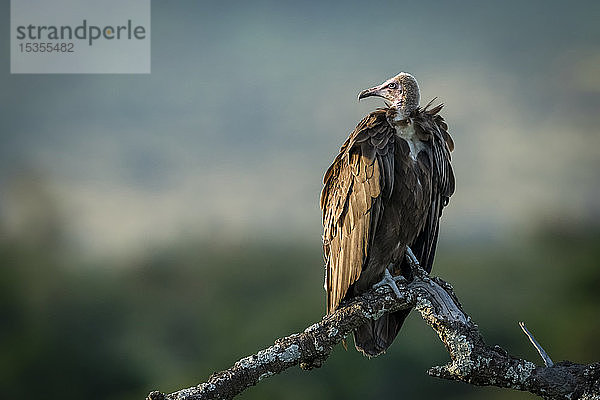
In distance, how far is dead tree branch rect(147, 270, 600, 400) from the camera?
2.37 m

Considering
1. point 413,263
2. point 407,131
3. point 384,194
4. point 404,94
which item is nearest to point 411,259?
point 413,263

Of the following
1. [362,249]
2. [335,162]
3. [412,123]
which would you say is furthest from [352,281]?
[412,123]

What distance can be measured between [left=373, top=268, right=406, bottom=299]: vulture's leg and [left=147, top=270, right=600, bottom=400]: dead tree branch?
0.41ft

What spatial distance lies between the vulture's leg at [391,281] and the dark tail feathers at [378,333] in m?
0.20

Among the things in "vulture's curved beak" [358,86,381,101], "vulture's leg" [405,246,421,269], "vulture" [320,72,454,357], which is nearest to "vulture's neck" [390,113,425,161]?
"vulture" [320,72,454,357]

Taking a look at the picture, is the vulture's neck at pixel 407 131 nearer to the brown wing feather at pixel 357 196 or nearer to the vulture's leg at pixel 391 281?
the brown wing feather at pixel 357 196

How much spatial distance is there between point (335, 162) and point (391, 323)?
848mm

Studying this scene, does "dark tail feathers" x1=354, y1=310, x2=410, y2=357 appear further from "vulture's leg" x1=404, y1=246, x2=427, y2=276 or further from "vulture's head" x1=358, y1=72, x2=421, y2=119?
"vulture's head" x1=358, y1=72, x2=421, y2=119

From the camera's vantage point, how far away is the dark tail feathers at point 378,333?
3.15 metres

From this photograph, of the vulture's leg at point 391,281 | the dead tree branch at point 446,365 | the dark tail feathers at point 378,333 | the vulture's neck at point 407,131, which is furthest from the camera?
the dark tail feathers at point 378,333

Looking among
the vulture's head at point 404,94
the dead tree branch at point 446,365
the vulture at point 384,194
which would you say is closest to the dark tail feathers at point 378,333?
the vulture at point 384,194

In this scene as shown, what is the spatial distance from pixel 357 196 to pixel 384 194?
0.13 metres

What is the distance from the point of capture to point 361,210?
2953 mm

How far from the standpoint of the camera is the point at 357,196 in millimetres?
2969
